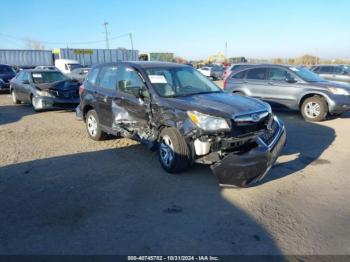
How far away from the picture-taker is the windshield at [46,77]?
1239 centimetres

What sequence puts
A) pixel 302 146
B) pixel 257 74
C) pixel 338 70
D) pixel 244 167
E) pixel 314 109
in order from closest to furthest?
pixel 244 167 → pixel 302 146 → pixel 314 109 → pixel 257 74 → pixel 338 70

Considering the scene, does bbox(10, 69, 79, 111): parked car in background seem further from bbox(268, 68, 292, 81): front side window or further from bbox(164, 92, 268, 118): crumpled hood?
bbox(164, 92, 268, 118): crumpled hood

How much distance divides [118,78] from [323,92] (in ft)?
20.6

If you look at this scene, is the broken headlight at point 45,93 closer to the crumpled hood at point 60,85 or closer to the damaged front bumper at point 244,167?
the crumpled hood at point 60,85

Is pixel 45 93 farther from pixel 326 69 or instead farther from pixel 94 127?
pixel 326 69

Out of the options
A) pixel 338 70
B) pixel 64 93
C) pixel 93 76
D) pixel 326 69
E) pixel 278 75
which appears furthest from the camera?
pixel 326 69

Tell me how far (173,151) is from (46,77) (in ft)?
29.9

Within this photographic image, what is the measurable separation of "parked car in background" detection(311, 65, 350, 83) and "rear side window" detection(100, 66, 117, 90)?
15.0m

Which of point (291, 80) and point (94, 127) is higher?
point (291, 80)

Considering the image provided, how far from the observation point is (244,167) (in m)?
4.45

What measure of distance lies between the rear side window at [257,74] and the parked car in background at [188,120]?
5.12 meters

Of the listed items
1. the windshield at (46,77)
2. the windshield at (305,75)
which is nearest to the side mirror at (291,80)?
the windshield at (305,75)

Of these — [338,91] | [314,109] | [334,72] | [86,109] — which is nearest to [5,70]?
[86,109]

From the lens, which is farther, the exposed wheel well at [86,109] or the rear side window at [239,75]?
the rear side window at [239,75]
